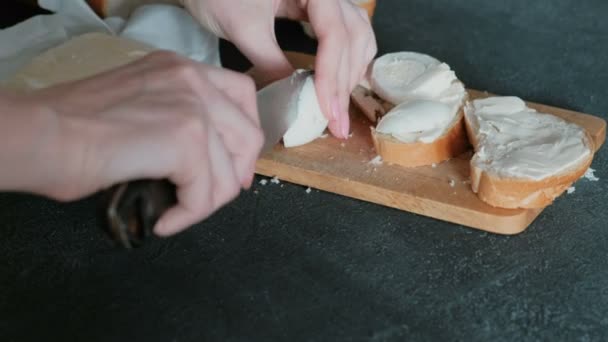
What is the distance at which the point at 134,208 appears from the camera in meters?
0.97

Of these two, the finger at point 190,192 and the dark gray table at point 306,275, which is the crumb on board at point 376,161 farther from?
the finger at point 190,192

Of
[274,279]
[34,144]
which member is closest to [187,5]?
[274,279]

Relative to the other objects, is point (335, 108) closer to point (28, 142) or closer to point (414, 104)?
point (414, 104)

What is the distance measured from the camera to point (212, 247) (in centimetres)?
130

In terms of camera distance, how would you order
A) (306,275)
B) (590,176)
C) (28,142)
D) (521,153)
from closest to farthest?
1. (28,142)
2. (306,275)
3. (521,153)
4. (590,176)

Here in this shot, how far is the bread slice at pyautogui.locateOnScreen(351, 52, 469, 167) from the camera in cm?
144

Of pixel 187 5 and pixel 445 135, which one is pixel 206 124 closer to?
pixel 445 135

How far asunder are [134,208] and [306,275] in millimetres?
362

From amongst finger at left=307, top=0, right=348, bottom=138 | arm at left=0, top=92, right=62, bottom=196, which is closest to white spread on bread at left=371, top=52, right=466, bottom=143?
finger at left=307, top=0, right=348, bottom=138

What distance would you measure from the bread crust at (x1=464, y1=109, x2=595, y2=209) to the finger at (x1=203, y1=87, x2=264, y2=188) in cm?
44

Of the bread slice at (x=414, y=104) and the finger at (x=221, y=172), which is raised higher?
the finger at (x=221, y=172)

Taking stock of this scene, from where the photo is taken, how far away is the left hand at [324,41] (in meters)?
1.46

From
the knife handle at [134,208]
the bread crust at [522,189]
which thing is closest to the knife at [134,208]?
the knife handle at [134,208]

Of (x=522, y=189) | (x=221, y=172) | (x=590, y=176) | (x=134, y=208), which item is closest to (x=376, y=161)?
(x=522, y=189)
